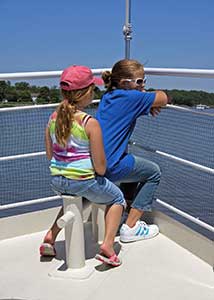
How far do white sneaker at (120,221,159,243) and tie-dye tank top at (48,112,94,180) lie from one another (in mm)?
552

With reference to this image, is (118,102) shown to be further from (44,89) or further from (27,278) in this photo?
(27,278)

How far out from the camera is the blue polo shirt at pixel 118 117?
2535 mm

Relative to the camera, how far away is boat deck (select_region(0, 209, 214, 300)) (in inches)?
86.6

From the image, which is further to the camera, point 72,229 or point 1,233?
point 1,233

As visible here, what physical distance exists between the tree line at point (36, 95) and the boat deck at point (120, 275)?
31.7 inches

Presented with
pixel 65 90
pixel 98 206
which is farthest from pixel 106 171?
pixel 65 90

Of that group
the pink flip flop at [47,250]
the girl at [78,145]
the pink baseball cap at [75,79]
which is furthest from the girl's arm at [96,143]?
the pink flip flop at [47,250]

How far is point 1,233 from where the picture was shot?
9.29ft

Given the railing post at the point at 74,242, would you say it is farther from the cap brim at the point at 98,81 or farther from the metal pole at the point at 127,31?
the metal pole at the point at 127,31

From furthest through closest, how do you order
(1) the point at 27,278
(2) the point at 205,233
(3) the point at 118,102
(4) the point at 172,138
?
(4) the point at 172,138 → (2) the point at 205,233 → (3) the point at 118,102 → (1) the point at 27,278

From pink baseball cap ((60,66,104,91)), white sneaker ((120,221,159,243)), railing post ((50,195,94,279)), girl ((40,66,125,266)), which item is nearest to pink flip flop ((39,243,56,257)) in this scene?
railing post ((50,195,94,279))

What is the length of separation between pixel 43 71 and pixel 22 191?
3.24ft

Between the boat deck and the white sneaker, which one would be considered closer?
the boat deck

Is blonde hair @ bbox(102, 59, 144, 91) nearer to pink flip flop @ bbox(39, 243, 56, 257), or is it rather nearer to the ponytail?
the ponytail
